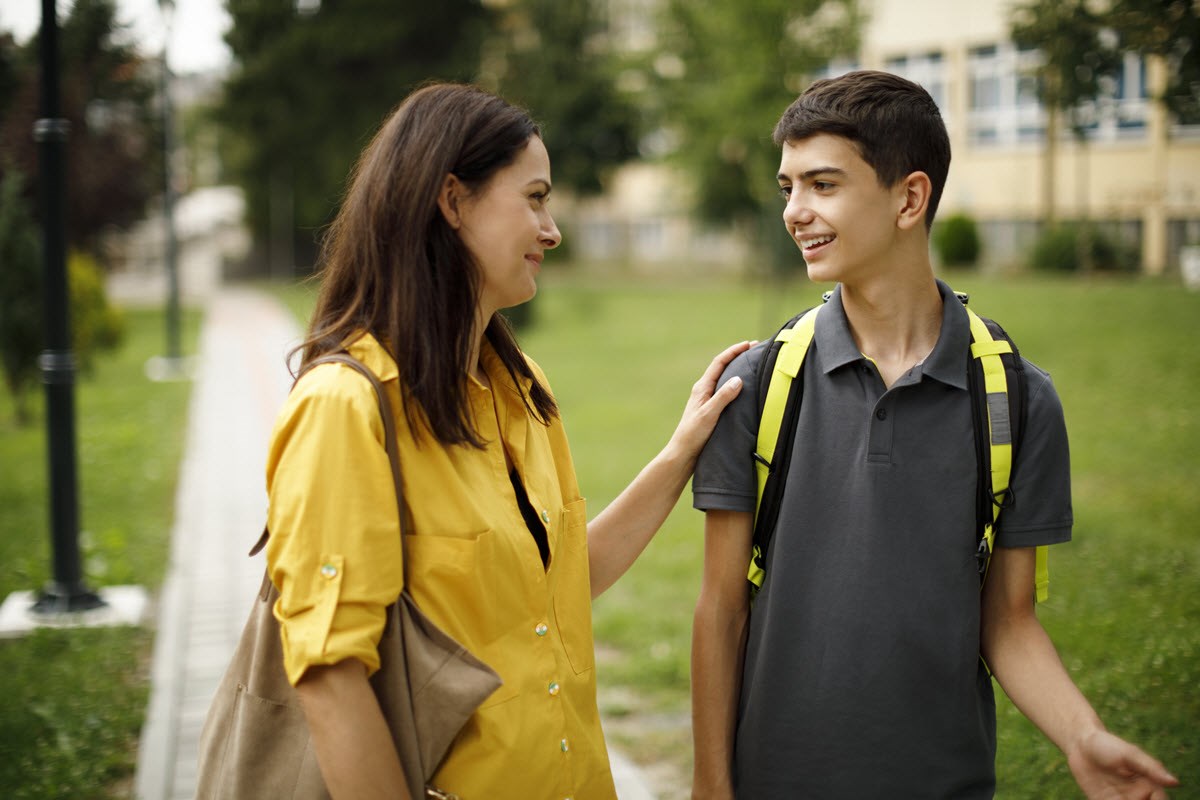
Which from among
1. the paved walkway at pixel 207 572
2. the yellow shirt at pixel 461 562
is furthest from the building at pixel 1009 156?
the yellow shirt at pixel 461 562

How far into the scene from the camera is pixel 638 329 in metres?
23.7

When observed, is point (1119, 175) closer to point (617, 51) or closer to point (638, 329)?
point (638, 329)

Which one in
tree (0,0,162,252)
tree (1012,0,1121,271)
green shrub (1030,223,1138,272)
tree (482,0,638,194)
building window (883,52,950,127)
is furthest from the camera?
tree (482,0,638,194)

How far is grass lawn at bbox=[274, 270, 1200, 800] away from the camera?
16.2 ft

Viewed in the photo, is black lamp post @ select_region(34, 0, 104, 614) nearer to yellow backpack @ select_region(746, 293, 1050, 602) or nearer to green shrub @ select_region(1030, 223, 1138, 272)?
yellow backpack @ select_region(746, 293, 1050, 602)

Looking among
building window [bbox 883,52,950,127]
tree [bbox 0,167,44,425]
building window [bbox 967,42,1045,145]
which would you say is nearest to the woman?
tree [bbox 0,167,44,425]

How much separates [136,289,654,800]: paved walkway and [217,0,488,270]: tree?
855 inches

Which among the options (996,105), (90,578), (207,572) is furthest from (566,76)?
(90,578)

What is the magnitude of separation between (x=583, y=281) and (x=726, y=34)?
41.8 feet

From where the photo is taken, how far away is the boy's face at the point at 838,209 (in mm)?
2334

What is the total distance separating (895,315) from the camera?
2.42m

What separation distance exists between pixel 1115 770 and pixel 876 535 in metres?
0.58

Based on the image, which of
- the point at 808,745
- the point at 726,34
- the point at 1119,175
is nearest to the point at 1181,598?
the point at 808,745

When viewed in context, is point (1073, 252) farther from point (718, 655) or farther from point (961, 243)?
point (718, 655)
